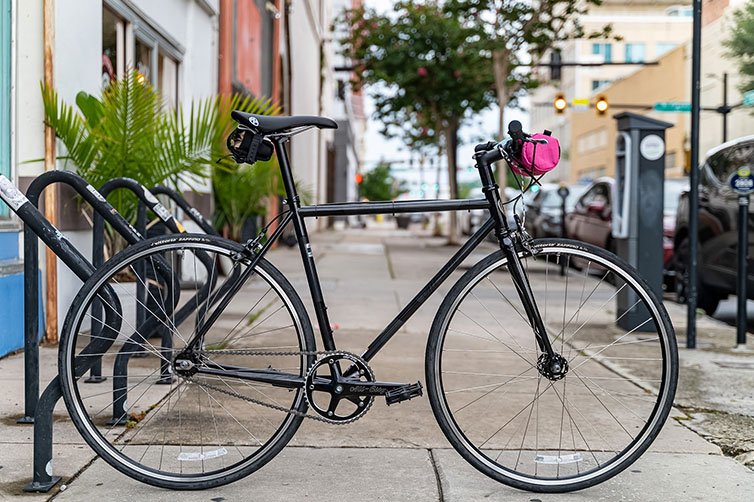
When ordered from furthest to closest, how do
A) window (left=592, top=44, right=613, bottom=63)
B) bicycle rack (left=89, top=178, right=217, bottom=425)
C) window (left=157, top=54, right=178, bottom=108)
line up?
window (left=592, top=44, right=613, bottom=63) < window (left=157, top=54, right=178, bottom=108) < bicycle rack (left=89, top=178, right=217, bottom=425)

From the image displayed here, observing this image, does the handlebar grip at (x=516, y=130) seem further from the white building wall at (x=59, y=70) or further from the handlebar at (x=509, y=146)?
the white building wall at (x=59, y=70)

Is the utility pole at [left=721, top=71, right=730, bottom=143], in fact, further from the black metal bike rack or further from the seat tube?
the black metal bike rack

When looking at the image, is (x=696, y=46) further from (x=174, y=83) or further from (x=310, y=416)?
(x=174, y=83)

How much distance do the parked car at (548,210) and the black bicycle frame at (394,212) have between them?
14.1 m

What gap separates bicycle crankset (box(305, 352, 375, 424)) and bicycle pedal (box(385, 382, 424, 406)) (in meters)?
0.06

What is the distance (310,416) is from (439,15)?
54.2ft

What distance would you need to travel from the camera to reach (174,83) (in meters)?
9.69

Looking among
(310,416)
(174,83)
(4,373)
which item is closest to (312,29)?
(174,83)

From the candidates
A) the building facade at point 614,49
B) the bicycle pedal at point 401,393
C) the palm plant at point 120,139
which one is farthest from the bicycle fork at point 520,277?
the building facade at point 614,49

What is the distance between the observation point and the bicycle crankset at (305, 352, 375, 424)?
10.4ft

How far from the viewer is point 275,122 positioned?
10.4 ft

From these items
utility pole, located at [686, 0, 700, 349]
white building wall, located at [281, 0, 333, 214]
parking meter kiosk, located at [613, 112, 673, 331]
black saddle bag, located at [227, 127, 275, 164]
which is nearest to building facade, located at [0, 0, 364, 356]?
black saddle bag, located at [227, 127, 275, 164]

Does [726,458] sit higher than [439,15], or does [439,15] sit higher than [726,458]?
[439,15]

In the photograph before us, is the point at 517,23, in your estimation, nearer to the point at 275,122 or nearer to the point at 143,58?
the point at 143,58
